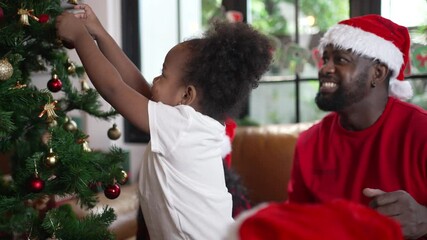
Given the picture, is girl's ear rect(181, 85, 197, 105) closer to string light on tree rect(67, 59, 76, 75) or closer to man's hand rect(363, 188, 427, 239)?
string light on tree rect(67, 59, 76, 75)

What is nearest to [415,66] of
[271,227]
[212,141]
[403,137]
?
[403,137]

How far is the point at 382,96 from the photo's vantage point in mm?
1721

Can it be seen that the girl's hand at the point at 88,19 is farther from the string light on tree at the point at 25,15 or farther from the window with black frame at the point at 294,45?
the window with black frame at the point at 294,45

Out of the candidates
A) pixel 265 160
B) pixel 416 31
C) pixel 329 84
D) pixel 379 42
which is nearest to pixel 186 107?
pixel 329 84

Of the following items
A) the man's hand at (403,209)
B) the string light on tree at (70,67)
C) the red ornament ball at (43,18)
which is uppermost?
the red ornament ball at (43,18)

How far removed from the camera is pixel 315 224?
1.65ft

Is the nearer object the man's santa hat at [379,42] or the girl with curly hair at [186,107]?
the girl with curly hair at [186,107]

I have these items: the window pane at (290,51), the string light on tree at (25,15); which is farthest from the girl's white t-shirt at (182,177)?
the window pane at (290,51)

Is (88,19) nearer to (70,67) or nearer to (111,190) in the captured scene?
(70,67)

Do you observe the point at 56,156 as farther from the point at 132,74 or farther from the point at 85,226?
the point at 132,74

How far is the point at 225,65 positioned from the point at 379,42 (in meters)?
0.78

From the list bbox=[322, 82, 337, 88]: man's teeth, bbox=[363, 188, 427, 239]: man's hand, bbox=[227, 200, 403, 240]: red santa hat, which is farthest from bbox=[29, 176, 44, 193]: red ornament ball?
bbox=[322, 82, 337, 88]: man's teeth

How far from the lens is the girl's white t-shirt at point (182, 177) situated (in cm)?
106

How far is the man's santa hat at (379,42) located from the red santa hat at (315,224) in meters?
1.24
